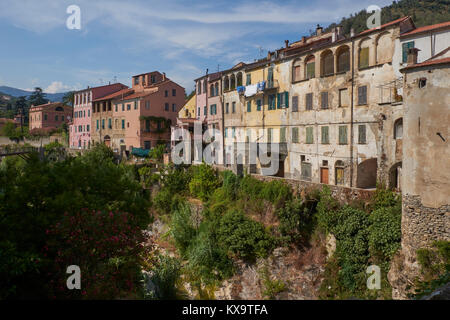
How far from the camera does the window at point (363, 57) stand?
84.7 feet

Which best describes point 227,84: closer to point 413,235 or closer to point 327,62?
point 327,62

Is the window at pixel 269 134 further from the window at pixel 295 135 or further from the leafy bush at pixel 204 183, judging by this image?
the leafy bush at pixel 204 183

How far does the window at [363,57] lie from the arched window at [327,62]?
266 centimetres

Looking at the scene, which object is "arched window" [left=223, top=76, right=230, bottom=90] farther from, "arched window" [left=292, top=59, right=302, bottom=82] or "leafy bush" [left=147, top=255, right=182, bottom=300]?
"leafy bush" [left=147, top=255, right=182, bottom=300]

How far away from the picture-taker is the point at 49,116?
74875 millimetres

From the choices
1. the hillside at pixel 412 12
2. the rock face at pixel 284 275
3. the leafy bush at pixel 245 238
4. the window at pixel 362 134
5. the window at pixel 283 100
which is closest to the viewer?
the rock face at pixel 284 275

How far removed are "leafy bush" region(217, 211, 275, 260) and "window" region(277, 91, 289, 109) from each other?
12.7 metres

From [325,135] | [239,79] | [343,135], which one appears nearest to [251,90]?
[239,79]

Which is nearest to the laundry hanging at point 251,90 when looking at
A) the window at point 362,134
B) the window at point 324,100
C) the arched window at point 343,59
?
the window at point 324,100

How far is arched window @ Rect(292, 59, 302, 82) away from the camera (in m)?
31.3

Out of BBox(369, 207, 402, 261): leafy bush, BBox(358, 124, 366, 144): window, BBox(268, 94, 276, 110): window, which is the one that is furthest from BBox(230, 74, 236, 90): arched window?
BBox(369, 207, 402, 261): leafy bush

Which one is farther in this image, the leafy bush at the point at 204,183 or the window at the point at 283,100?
the window at the point at 283,100
